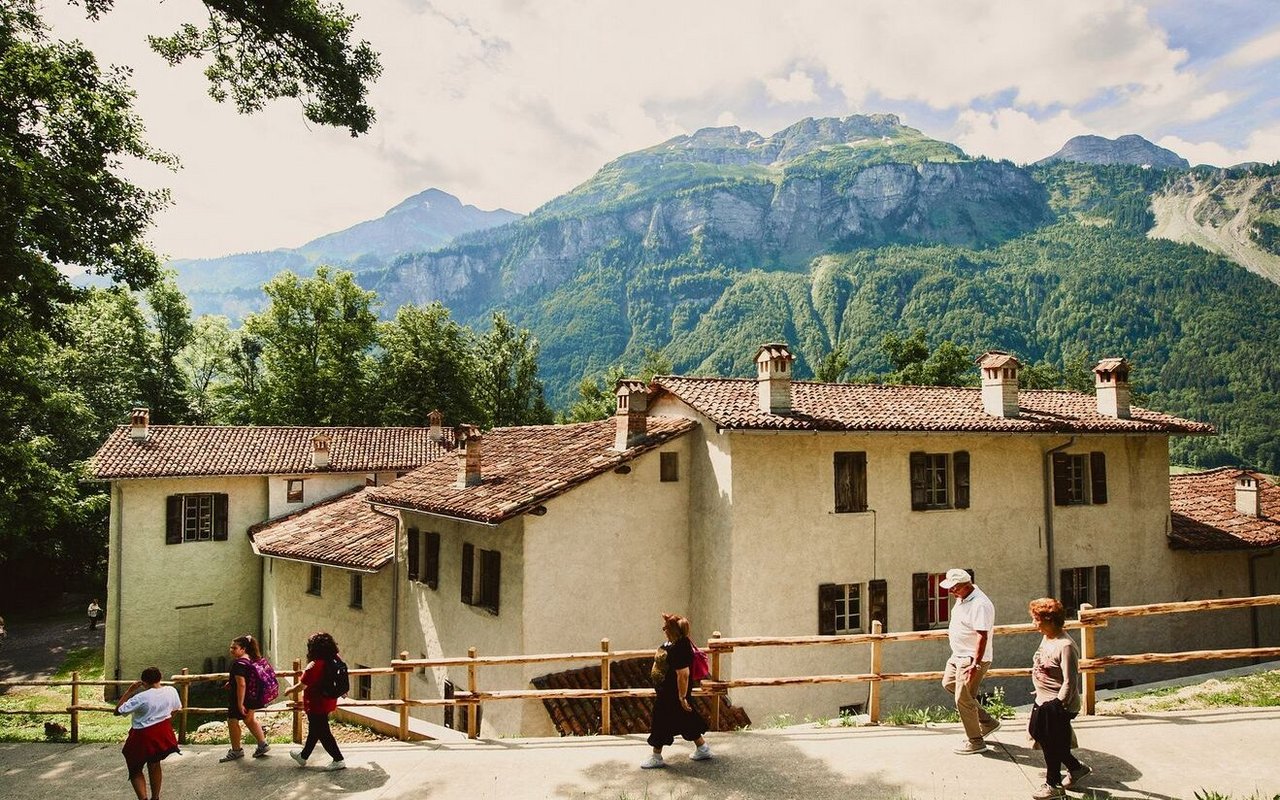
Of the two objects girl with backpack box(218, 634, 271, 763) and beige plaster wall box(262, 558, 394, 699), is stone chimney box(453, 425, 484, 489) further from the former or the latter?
girl with backpack box(218, 634, 271, 763)

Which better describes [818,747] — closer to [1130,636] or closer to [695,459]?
[695,459]

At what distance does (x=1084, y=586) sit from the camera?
66.5 ft

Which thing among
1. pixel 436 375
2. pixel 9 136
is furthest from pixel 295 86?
pixel 436 375

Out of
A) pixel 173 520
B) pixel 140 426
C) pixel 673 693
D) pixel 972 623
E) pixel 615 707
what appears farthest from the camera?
pixel 140 426

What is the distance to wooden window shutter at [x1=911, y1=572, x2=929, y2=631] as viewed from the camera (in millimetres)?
18359

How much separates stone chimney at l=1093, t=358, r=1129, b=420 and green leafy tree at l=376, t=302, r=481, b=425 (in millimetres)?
37431

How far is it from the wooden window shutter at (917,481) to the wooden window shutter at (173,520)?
26780 mm

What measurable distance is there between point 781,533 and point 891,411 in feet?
15.1

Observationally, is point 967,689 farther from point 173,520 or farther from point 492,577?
point 173,520

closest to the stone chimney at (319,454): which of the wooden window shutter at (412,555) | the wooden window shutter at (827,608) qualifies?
the wooden window shutter at (412,555)

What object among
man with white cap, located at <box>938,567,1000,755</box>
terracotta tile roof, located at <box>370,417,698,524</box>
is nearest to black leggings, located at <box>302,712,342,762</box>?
terracotta tile roof, located at <box>370,417,698,524</box>

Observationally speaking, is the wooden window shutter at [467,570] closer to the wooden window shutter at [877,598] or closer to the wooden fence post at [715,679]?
the wooden fence post at [715,679]

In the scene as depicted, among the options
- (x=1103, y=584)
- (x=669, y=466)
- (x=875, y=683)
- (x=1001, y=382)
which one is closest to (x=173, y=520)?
(x=669, y=466)

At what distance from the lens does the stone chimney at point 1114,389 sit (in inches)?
833
